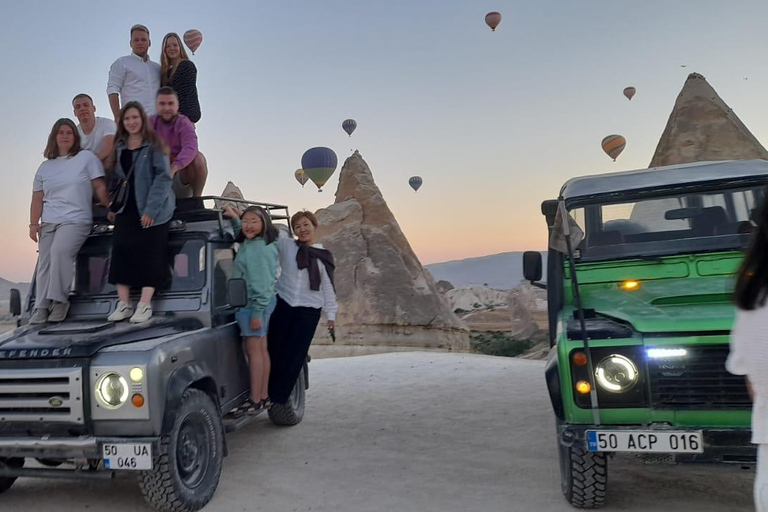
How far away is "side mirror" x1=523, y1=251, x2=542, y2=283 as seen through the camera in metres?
5.23

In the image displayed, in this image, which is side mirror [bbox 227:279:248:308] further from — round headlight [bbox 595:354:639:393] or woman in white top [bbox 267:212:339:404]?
round headlight [bbox 595:354:639:393]

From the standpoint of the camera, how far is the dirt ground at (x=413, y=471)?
432 cm

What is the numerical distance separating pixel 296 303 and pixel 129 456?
2.40 m

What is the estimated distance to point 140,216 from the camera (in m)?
5.05

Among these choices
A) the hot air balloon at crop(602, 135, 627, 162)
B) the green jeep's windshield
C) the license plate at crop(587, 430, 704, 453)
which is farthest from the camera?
the hot air balloon at crop(602, 135, 627, 162)

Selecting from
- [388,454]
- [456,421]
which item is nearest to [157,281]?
[388,454]

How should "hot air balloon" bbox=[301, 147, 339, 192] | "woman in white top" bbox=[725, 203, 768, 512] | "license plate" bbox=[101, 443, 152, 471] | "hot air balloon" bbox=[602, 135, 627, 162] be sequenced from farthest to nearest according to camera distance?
"hot air balloon" bbox=[301, 147, 339, 192], "hot air balloon" bbox=[602, 135, 627, 162], "license plate" bbox=[101, 443, 152, 471], "woman in white top" bbox=[725, 203, 768, 512]

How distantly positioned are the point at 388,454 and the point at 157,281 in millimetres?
2528

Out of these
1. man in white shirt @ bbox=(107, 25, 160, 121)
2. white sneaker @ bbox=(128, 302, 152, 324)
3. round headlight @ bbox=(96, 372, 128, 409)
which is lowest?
round headlight @ bbox=(96, 372, 128, 409)

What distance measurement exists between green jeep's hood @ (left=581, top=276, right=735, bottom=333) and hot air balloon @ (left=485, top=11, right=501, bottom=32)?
114 feet

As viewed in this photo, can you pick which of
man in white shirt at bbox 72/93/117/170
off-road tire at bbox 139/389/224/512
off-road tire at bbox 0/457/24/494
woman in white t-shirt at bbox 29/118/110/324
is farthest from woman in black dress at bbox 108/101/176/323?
off-road tire at bbox 0/457/24/494

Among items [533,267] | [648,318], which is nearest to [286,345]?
[533,267]

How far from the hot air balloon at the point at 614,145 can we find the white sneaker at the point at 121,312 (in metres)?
30.5

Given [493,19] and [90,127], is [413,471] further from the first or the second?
[493,19]
